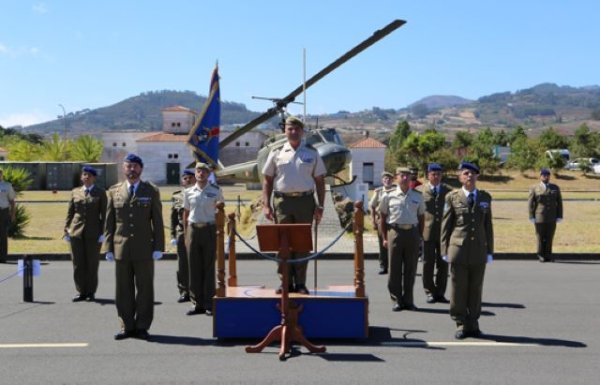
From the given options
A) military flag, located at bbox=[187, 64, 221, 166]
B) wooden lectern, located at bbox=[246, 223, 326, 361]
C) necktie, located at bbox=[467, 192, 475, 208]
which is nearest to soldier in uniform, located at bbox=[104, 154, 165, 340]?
wooden lectern, located at bbox=[246, 223, 326, 361]

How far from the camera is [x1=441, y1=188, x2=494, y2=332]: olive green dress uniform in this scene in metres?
7.50

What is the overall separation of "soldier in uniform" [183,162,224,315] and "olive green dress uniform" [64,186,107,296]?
66.1 inches

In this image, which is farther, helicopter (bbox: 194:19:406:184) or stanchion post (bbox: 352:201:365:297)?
helicopter (bbox: 194:19:406:184)

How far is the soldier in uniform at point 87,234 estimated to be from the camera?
32.3 ft

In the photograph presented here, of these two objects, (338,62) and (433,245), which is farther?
(338,62)

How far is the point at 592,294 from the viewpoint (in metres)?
10.3

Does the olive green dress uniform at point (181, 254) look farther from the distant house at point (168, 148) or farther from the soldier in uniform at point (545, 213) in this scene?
the distant house at point (168, 148)

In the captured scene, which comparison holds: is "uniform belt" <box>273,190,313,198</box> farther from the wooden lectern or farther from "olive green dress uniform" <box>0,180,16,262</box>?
"olive green dress uniform" <box>0,180,16,262</box>

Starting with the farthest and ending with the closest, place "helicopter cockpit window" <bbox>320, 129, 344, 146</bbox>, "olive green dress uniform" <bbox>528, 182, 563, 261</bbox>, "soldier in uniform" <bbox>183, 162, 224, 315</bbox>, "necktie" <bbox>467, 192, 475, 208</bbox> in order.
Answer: "helicopter cockpit window" <bbox>320, 129, 344, 146</bbox>
"olive green dress uniform" <bbox>528, 182, 563, 261</bbox>
"soldier in uniform" <bbox>183, 162, 224, 315</bbox>
"necktie" <bbox>467, 192, 475, 208</bbox>

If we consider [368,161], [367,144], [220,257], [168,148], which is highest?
[367,144]

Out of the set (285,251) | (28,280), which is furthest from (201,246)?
(28,280)

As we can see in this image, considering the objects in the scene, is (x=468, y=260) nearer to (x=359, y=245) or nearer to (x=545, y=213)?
(x=359, y=245)

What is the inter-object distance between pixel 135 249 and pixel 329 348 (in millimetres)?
2331

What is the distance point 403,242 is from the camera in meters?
9.18
